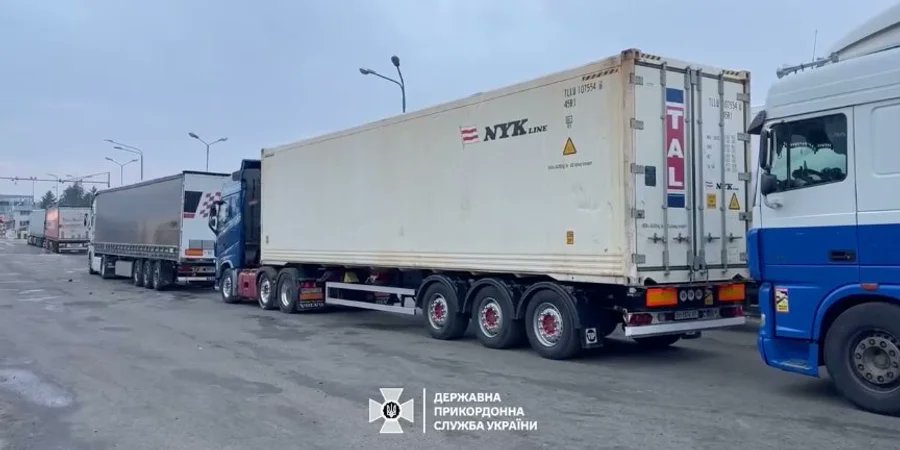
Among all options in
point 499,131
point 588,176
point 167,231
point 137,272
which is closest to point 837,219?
point 588,176

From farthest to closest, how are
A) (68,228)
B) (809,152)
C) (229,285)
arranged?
(68,228), (229,285), (809,152)

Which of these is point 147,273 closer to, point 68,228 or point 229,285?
point 229,285

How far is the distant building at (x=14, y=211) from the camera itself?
383 ft

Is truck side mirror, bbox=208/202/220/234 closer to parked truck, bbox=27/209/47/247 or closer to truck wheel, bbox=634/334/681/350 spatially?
truck wheel, bbox=634/334/681/350

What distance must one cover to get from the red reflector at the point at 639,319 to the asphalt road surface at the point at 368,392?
A: 62 cm

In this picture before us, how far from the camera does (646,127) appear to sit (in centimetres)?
896

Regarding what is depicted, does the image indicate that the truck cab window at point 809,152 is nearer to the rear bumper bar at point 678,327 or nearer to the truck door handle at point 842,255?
the truck door handle at point 842,255

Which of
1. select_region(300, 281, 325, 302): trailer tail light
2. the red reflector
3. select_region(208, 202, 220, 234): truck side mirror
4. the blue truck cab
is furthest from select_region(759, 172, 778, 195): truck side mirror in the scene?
select_region(208, 202, 220, 234): truck side mirror

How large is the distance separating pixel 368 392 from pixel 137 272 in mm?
20854

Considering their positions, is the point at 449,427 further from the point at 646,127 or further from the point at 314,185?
the point at 314,185

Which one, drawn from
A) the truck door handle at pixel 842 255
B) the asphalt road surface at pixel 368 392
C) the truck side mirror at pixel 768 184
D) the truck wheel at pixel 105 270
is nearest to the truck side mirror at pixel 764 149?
the truck side mirror at pixel 768 184

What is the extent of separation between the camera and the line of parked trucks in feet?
22.4

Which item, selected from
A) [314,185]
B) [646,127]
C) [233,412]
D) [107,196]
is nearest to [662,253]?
[646,127]

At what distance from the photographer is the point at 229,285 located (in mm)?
18953
